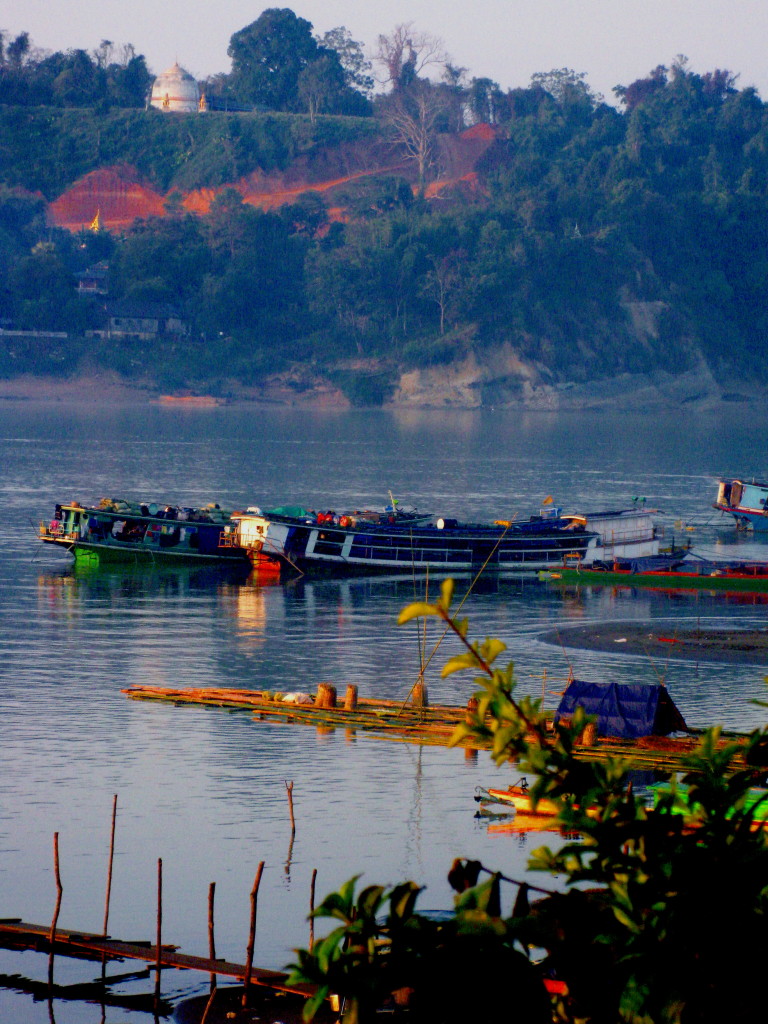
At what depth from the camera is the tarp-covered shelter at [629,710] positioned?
129 feet

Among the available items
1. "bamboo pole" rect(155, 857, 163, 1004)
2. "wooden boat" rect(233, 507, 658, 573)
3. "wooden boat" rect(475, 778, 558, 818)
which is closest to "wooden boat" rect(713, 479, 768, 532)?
"wooden boat" rect(233, 507, 658, 573)

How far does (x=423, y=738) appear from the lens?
41938 mm

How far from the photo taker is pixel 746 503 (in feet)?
339

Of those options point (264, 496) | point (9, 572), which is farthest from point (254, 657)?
point (264, 496)

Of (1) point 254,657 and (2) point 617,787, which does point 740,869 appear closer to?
(2) point 617,787

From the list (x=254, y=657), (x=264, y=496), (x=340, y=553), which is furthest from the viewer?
(x=264, y=496)

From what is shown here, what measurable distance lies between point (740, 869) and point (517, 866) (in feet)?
69.5

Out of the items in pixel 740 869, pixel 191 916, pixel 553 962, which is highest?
pixel 740 869

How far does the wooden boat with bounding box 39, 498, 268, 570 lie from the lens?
8144 centimetres

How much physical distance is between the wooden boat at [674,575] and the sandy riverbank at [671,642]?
10.6m

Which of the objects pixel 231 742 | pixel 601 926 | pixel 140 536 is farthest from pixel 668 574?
pixel 601 926

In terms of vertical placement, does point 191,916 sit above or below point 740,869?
below

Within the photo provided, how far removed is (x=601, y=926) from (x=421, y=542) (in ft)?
218

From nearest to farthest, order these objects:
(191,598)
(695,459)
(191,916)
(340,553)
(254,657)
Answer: (191,916) → (254,657) → (191,598) → (340,553) → (695,459)
